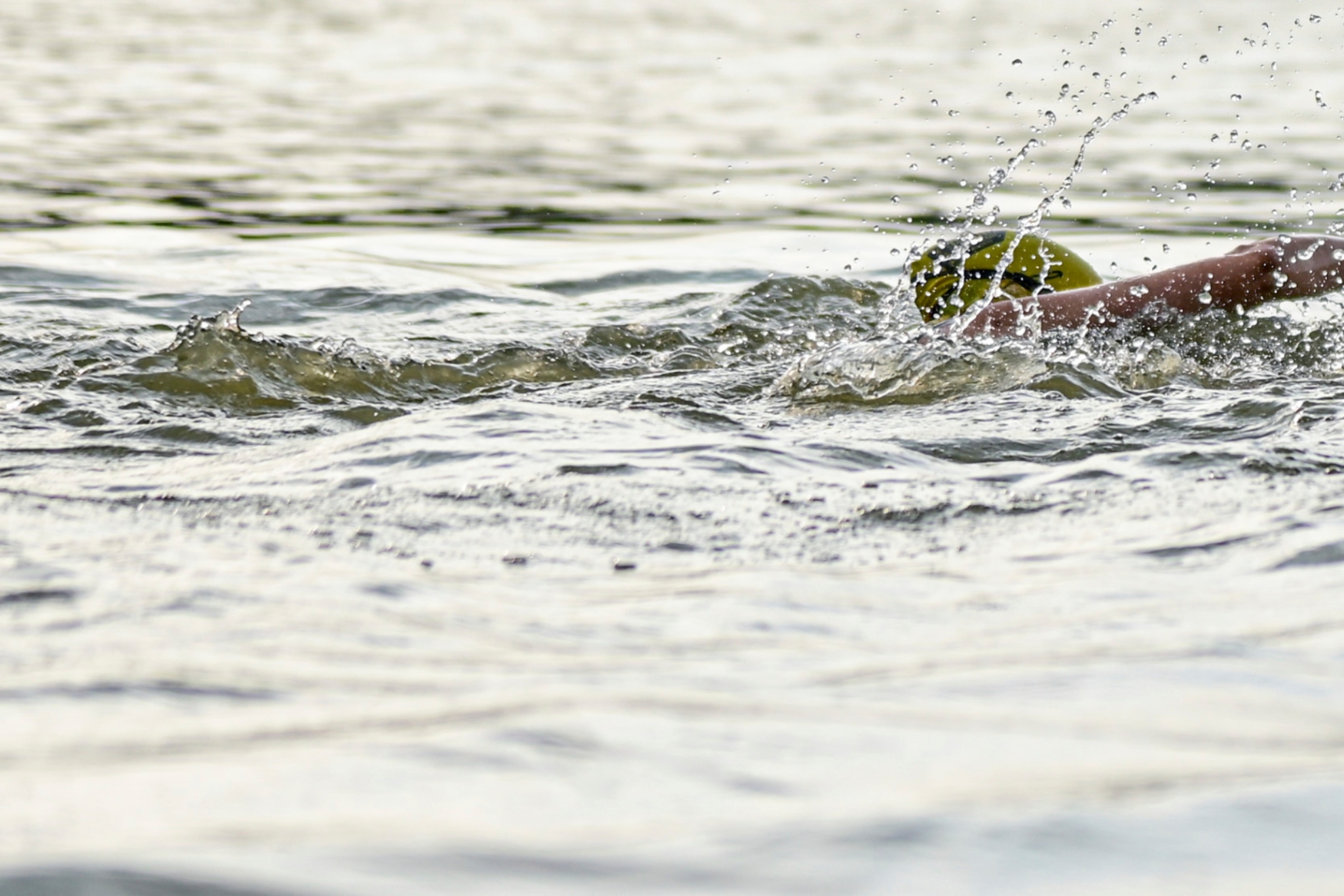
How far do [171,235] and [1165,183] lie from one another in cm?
697

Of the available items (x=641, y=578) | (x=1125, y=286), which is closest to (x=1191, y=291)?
(x=1125, y=286)

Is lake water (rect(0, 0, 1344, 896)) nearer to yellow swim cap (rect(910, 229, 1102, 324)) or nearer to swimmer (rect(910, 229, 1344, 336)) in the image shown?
swimmer (rect(910, 229, 1344, 336))

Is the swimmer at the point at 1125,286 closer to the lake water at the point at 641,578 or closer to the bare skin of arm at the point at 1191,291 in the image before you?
the bare skin of arm at the point at 1191,291

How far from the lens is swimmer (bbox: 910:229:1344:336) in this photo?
18.4ft

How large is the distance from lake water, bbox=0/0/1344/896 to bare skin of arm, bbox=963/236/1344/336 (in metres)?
0.12

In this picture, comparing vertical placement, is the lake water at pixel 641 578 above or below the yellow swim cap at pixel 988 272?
below

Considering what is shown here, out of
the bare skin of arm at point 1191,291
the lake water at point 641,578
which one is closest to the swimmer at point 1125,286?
the bare skin of arm at point 1191,291

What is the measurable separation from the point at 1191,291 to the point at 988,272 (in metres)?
0.87

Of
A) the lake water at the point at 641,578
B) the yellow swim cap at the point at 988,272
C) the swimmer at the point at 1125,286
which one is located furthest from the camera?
the yellow swim cap at the point at 988,272

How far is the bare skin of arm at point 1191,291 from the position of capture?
5621 millimetres

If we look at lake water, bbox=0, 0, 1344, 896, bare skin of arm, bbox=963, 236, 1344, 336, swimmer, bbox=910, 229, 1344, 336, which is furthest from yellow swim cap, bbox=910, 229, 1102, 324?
lake water, bbox=0, 0, 1344, 896

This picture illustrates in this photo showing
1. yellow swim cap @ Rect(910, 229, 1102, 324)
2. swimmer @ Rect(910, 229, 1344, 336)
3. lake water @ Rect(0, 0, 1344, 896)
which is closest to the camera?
lake water @ Rect(0, 0, 1344, 896)

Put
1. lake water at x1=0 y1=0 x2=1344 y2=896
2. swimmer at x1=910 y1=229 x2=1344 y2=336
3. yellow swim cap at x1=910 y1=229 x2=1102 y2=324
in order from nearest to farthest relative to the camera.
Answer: lake water at x1=0 y1=0 x2=1344 y2=896
swimmer at x1=910 y1=229 x2=1344 y2=336
yellow swim cap at x1=910 y1=229 x2=1102 y2=324

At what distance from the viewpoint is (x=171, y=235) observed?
9.75 m
